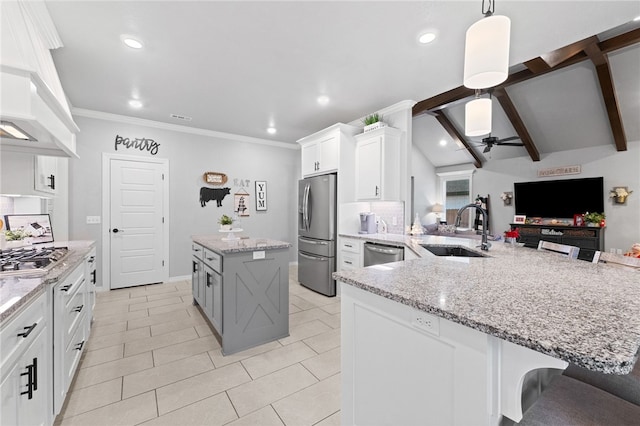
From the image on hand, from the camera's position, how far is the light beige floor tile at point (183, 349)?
7.95 ft

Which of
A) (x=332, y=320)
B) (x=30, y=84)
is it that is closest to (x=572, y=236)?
(x=332, y=320)

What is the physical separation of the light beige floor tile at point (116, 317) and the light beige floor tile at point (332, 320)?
221 cm

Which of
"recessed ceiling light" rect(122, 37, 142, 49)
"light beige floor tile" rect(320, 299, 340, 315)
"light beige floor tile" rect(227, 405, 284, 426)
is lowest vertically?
"light beige floor tile" rect(227, 405, 284, 426)

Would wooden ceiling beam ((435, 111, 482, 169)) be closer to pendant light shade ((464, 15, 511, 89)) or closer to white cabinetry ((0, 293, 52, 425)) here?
pendant light shade ((464, 15, 511, 89))

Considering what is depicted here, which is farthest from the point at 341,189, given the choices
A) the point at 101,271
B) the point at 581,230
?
the point at 581,230

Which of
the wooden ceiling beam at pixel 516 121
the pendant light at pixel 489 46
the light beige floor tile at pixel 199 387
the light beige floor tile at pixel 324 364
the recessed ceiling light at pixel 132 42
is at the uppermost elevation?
the wooden ceiling beam at pixel 516 121

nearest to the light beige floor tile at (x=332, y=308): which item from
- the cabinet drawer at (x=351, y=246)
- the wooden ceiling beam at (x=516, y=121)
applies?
the cabinet drawer at (x=351, y=246)

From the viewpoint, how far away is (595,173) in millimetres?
6000

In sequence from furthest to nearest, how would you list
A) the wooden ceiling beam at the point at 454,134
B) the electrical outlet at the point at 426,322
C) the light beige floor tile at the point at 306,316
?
the wooden ceiling beam at the point at 454,134 → the light beige floor tile at the point at 306,316 → the electrical outlet at the point at 426,322

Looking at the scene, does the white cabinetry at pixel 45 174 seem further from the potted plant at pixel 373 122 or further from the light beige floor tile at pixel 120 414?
the potted plant at pixel 373 122

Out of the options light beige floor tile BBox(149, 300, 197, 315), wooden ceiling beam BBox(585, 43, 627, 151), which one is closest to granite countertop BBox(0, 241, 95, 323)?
light beige floor tile BBox(149, 300, 197, 315)

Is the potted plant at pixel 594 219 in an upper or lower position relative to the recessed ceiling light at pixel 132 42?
lower

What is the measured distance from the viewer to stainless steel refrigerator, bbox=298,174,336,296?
4125 millimetres

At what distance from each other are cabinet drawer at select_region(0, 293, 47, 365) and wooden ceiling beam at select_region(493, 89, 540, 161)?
6.57 meters
